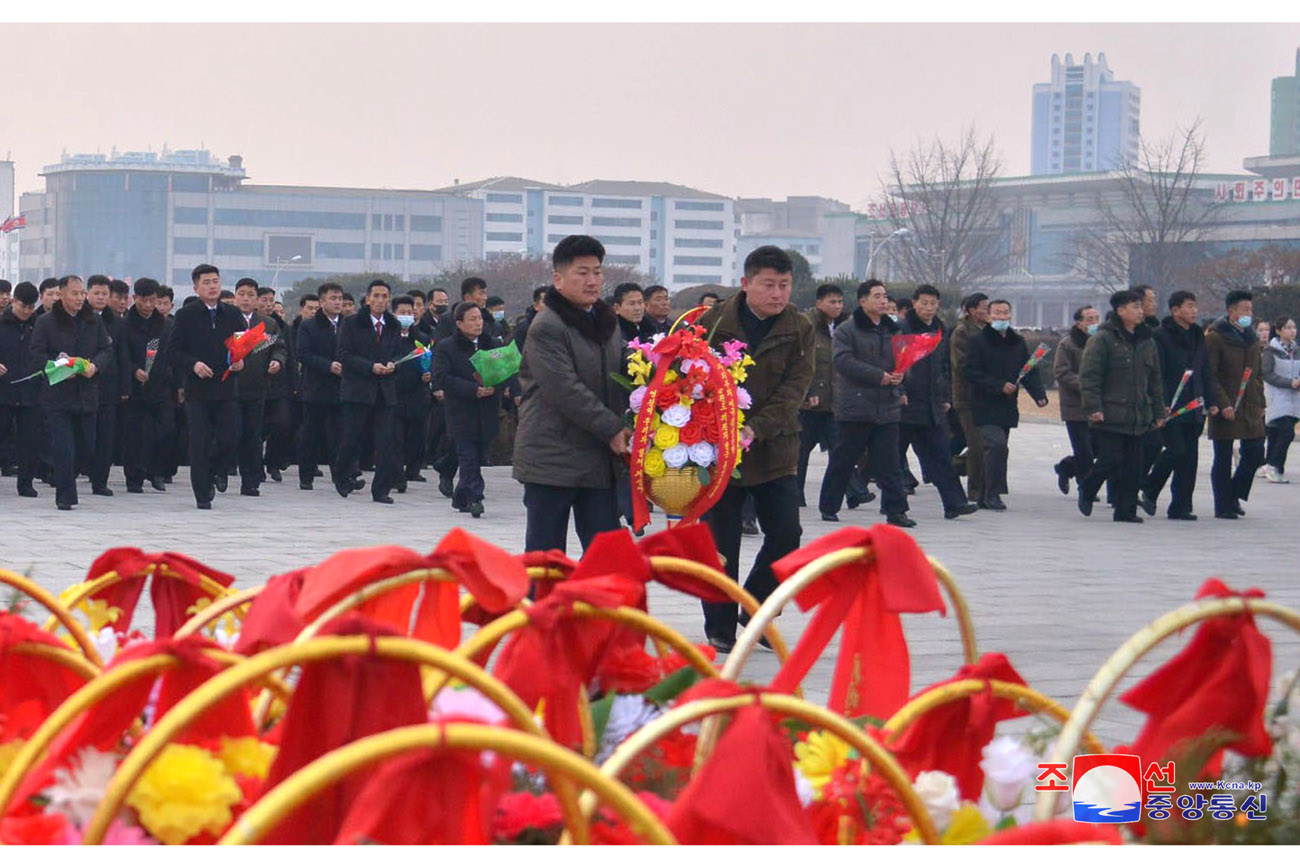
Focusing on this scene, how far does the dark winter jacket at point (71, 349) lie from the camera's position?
43.1ft

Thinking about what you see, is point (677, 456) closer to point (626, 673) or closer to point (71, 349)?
point (626, 673)

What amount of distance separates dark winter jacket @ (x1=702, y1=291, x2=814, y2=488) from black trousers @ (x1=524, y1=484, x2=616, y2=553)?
0.58 meters

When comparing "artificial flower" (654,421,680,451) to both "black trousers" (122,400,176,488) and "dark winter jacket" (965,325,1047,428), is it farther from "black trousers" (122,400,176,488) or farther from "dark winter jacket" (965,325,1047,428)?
"black trousers" (122,400,176,488)

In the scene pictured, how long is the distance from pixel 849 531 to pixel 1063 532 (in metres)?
9.03

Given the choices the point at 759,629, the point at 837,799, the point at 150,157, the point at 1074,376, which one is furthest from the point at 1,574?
the point at 150,157

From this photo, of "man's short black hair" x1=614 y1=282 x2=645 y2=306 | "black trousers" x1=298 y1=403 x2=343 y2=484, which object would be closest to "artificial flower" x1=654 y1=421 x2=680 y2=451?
"man's short black hair" x1=614 y1=282 x2=645 y2=306

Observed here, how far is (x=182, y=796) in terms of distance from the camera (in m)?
2.63

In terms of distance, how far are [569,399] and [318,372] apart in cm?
912

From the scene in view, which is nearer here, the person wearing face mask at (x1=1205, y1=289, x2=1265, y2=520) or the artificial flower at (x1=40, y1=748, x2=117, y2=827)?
the artificial flower at (x1=40, y1=748, x2=117, y2=827)

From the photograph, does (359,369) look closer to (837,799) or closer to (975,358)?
(975,358)

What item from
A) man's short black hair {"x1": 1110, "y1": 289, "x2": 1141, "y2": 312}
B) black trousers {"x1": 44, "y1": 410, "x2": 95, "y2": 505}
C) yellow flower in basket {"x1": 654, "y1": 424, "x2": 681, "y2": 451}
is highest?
man's short black hair {"x1": 1110, "y1": 289, "x2": 1141, "y2": 312}

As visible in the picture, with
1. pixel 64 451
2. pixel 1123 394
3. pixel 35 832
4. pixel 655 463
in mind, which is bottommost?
pixel 64 451

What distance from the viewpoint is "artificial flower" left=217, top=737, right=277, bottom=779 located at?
2.83 meters

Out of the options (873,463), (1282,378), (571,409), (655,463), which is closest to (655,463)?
(655,463)
